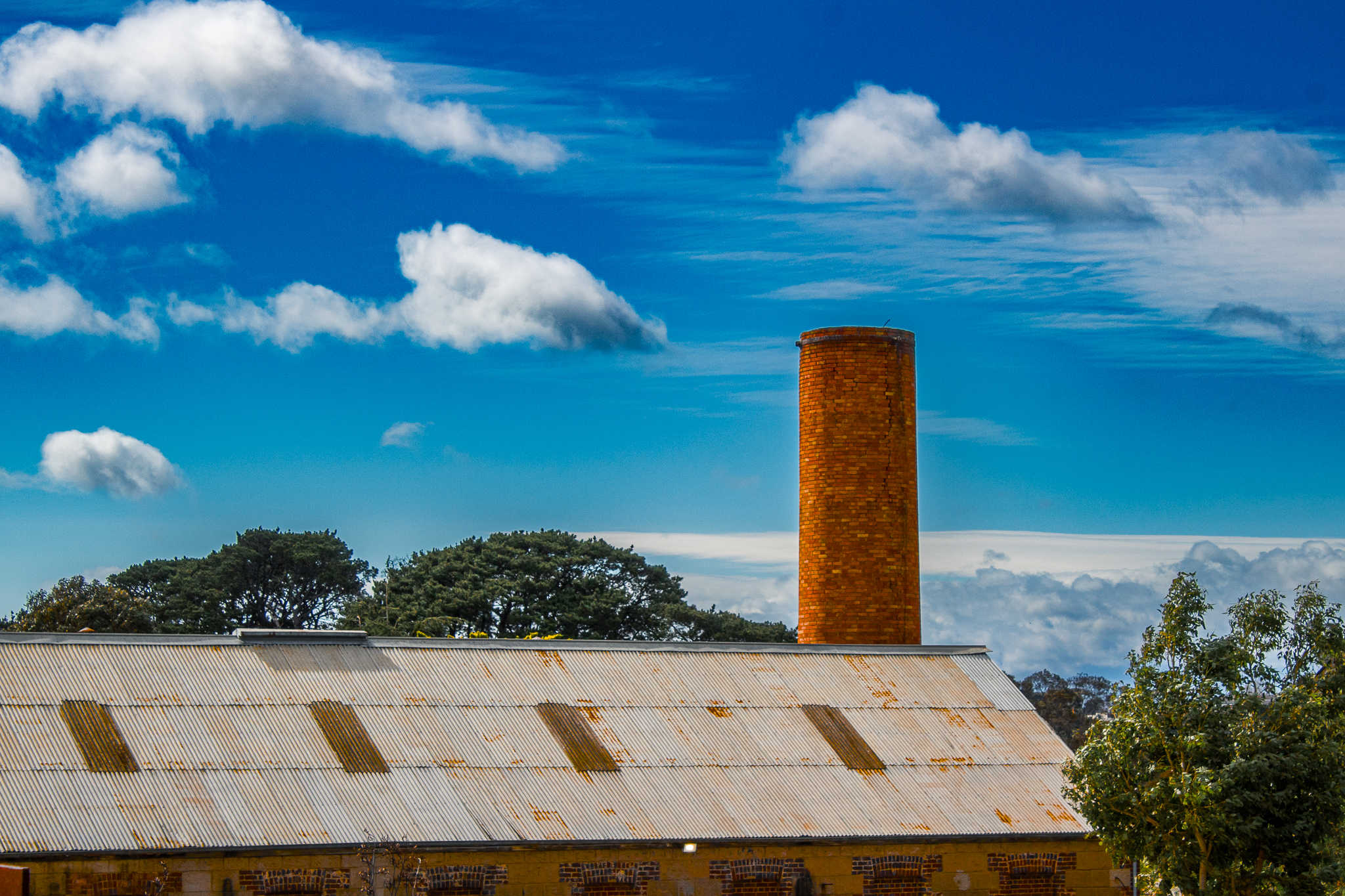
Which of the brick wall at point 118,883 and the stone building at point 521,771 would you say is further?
the stone building at point 521,771

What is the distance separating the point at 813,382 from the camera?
110 feet

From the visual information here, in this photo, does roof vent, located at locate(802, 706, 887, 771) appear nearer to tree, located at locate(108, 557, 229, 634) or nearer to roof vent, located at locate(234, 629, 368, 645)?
roof vent, located at locate(234, 629, 368, 645)

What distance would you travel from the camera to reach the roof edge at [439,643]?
73.7 ft

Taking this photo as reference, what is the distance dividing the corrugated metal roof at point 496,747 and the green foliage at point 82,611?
3314 cm

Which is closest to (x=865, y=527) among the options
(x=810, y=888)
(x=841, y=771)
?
(x=841, y=771)

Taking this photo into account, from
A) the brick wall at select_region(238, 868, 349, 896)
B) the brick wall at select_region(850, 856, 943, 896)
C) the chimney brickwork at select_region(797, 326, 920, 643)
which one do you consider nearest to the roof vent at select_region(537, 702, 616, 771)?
the brick wall at select_region(850, 856, 943, 896)

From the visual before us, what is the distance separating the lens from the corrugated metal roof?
19.0 meters

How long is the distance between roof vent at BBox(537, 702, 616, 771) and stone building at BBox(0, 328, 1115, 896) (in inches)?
1.9

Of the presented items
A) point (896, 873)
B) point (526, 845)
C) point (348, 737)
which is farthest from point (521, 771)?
point (896, 873)

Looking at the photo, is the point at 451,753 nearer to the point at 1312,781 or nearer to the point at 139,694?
the point at 139,694

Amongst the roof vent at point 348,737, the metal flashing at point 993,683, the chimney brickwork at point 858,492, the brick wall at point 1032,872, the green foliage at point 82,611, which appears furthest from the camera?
the green foliage at point 82,611

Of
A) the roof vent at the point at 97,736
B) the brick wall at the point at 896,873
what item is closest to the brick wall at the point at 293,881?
the roof vent at the point at 97,736

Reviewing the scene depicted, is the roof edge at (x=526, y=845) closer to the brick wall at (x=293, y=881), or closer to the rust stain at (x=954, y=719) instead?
the brick wall at (x=293, y=881)

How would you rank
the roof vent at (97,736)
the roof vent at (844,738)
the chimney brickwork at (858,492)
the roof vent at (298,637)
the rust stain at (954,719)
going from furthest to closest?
the chimney brickwork at (858,492) < the rust stain at (954,719) < the roof vent at (298,637) < the roof vent at (844,738) < the roof vent at (97,736)
